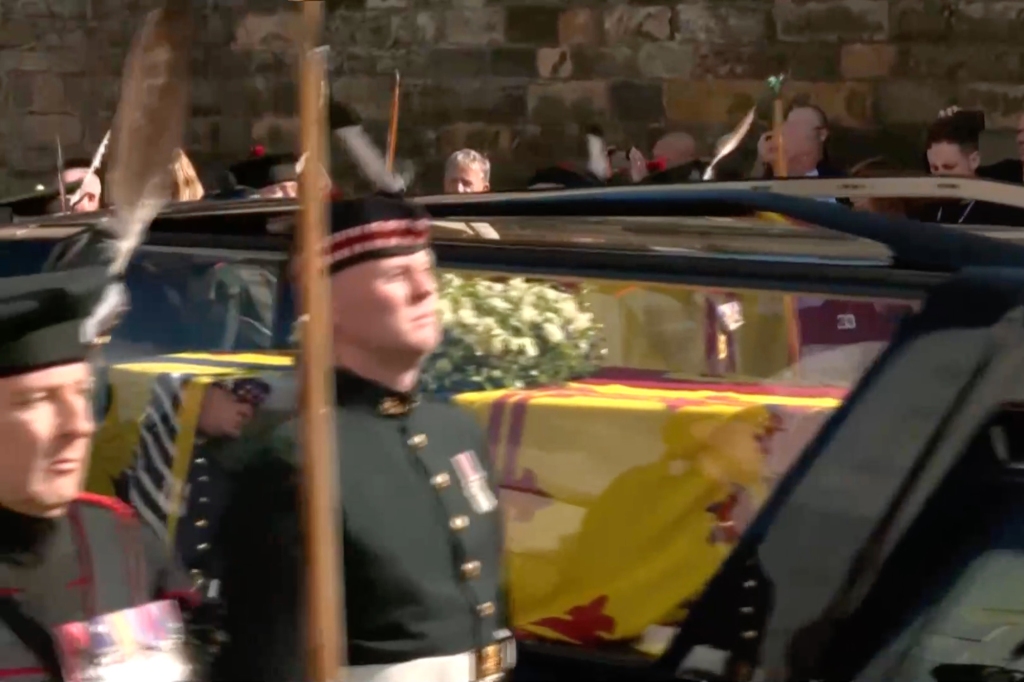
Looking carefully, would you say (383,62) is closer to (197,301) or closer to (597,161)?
(597,161)

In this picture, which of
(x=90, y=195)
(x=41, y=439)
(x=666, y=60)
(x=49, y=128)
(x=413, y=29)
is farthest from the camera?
(x=49, y=128)

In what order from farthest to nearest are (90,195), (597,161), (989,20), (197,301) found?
(989,20) → (597,161) → (90,195) → (197,301)

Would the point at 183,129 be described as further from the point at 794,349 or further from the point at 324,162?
the point at 794,349

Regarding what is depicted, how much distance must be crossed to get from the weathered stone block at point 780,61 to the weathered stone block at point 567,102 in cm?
78

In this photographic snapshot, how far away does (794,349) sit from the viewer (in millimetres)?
2344

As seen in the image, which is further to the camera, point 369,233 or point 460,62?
point 460,62

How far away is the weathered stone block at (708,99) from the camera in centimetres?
1251

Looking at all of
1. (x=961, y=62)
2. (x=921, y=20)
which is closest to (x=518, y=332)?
(x=961, y=62)

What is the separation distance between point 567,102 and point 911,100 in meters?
2.27

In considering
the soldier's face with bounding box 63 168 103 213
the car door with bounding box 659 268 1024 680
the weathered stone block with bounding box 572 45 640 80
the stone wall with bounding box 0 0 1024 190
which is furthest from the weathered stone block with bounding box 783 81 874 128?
the car door with bounding box 659 268 1024 680

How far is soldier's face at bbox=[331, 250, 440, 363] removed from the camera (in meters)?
2.23

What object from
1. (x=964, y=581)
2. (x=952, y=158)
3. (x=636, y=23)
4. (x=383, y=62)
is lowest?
(x=964, y=581)

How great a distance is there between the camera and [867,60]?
12.4 m

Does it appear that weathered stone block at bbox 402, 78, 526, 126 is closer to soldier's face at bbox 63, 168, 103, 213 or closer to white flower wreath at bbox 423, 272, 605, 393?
soldier's face at bbox 63, 168, 103, 213
